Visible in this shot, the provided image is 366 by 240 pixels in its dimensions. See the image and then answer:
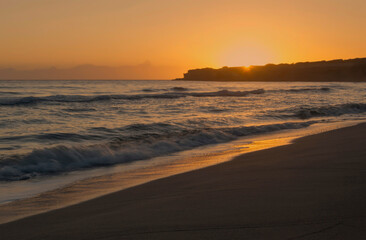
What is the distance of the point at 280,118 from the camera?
14188mm

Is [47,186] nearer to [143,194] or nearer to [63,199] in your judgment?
[63,199]

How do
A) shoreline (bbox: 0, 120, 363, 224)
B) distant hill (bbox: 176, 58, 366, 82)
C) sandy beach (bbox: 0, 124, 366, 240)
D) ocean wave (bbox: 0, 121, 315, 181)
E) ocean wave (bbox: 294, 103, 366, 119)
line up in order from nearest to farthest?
1. sandy beach (bbox: 0, 124, 366, 240)
2. shoreline (bbox: 0, 120, 363, 224)
3. ocean wave (bbox: 0, 121, 315, 181)
4. ocean wave (bbox: 294, 103, 366, 119)
5. distant hill (bbox: 176, 58, 366, 82)

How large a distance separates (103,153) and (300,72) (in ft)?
384

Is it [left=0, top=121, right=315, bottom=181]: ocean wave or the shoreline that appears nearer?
the shoreline

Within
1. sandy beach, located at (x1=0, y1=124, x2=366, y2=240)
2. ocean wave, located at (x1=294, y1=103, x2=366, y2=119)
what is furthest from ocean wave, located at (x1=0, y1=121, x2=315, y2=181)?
ocean wave, located at (x1=294, y1=103, x2=366, y2=119)

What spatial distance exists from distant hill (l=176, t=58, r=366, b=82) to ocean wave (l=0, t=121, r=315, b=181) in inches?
4076

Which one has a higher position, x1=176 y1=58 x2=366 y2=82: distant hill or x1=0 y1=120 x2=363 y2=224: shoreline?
x1=176 y1=58 x2=366 y2=82: distant hill

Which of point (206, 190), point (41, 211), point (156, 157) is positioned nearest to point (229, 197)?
point (206, 190)

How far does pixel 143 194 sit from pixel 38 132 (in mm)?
6491

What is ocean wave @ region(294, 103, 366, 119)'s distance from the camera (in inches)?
608

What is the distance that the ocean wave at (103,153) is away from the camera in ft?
18.5

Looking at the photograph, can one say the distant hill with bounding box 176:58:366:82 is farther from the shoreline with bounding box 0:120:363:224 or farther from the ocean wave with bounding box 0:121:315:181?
the shoreline with bounding box 0:120:363:224

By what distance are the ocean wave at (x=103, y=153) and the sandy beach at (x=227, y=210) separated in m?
2.22

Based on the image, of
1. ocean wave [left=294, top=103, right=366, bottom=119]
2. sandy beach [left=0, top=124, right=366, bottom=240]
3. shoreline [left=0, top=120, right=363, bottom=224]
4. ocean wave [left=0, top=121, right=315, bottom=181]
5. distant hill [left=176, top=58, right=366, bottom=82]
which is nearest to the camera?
sandy beach [left=0, top=124, right=366, bottom=240]
